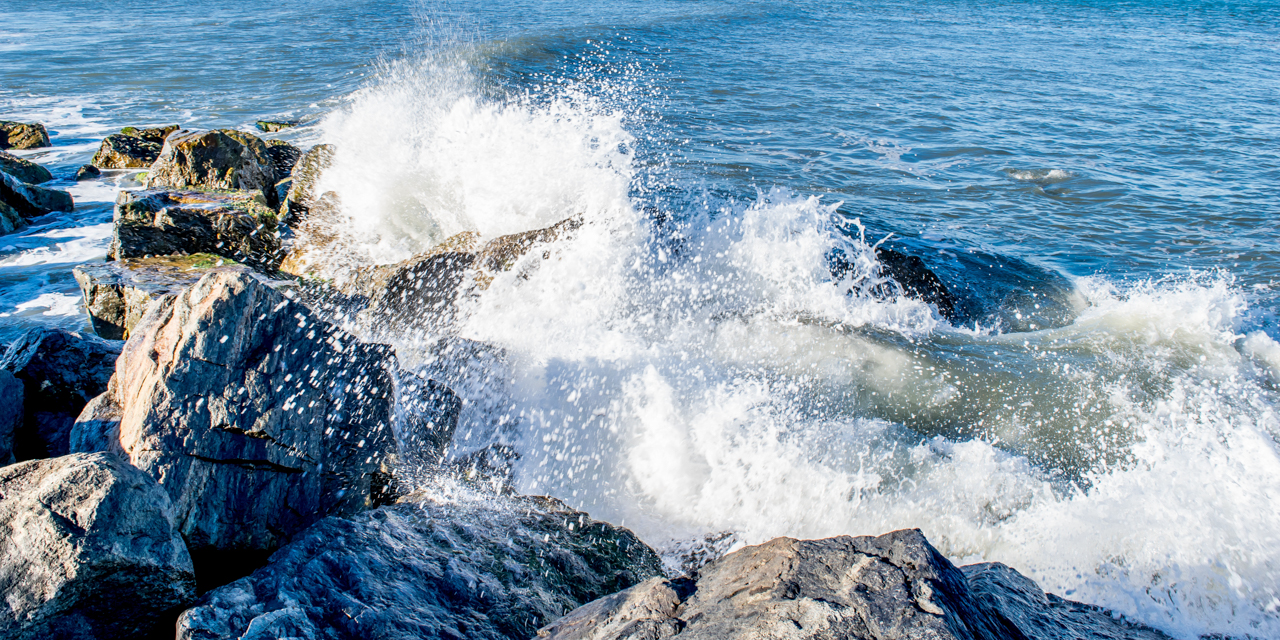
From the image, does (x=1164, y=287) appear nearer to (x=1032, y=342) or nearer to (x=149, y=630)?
(x=1032, y=342)

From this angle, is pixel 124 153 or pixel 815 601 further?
pixel 124 153

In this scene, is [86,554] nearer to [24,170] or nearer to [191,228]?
[191,228]

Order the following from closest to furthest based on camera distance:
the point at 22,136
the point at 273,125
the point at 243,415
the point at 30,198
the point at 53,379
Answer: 1. the point at 243,415
2. the point at 53,379
3. the point at 30,198
4. the point at 22,136
5. the point at 273,125

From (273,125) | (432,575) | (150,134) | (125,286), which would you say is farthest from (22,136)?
(432,575)

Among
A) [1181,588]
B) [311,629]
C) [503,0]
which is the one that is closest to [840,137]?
[1181,588]

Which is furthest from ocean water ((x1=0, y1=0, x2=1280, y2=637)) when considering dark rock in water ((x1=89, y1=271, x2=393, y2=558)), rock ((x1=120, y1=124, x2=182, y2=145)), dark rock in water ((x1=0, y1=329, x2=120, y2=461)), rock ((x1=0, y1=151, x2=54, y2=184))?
dark rock in water ((x1=0, y1=329, x2=120, y2=461))

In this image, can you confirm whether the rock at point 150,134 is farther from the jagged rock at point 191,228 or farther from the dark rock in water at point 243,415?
the dark rock in water at point 243,415

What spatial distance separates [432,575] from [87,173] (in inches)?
450

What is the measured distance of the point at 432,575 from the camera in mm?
2748

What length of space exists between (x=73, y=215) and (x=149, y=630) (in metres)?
9.31

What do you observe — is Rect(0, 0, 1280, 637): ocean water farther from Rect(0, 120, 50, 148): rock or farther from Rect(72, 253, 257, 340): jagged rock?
Rect(72, 253, 257, 340): jagged rock

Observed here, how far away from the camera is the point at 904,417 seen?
16.2 ft

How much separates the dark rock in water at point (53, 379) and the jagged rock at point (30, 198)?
659 cm

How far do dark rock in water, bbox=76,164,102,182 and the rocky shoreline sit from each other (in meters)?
7.21
